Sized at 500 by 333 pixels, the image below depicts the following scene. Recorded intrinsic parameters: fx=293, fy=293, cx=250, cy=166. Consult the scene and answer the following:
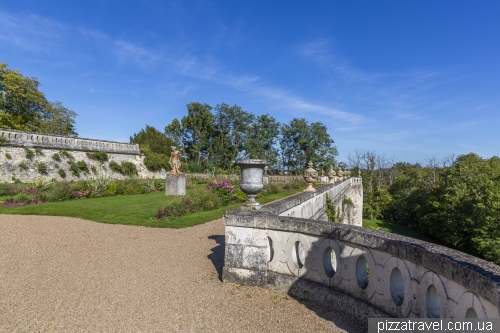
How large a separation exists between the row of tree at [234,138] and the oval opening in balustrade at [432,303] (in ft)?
145

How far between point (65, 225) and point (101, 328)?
683 cm

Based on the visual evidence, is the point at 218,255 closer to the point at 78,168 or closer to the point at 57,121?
the point at 78,168

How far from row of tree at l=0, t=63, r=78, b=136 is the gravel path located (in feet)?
100

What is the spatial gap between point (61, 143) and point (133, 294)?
79.5 feet

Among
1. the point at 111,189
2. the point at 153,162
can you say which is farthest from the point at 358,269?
the point at 153,162

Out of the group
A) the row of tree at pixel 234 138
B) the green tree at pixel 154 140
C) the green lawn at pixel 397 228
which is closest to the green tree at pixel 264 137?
the row of tree at pixel 234 138

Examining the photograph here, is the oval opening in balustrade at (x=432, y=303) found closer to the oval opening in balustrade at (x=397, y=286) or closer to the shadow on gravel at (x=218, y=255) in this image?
the oval opening in balustrade at (x=397, y=286)

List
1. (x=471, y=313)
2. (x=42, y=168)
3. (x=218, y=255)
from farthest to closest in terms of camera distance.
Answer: (x=42, y=168)
(x=218, y=255)
(x=471, y=313)

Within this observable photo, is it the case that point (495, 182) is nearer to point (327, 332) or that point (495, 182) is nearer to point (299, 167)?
A: point (327, 332)

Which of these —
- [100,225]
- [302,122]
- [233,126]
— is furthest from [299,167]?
[100,225]

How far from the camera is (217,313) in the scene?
3.53 metres

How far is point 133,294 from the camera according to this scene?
4.11 meters

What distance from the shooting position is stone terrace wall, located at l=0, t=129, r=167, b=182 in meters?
20.4

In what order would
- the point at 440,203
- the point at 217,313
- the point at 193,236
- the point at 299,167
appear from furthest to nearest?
1. the point at 299,167
2. the point at 440,203
3. the point at 193,236
4. the point at 217,313
